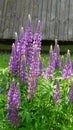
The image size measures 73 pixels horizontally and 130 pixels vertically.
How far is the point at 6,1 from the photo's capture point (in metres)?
16.1

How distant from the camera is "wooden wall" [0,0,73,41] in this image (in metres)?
15.5

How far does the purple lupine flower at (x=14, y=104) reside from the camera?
18.5 ft

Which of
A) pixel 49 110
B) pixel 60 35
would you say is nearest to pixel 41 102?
pixel 49 110

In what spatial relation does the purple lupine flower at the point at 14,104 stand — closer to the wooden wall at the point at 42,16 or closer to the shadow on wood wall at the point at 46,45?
the wooden wall at the point at 42,16

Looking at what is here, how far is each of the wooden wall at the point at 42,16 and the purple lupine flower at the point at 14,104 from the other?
961cm

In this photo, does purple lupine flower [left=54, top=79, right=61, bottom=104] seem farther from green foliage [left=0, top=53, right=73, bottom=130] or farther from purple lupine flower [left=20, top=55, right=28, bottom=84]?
purple lupine flower [left=20, top=55, right=28, bottom=84]

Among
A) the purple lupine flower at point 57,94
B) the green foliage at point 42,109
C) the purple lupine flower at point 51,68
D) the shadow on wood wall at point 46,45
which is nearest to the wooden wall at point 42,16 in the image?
the shadow on wood wall at point 46,45

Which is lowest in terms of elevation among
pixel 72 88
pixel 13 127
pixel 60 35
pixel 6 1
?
pixel 13 127

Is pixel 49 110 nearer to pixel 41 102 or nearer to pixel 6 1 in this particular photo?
pixel 41 102

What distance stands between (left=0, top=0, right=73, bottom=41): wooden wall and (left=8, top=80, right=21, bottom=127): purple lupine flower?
9.61m

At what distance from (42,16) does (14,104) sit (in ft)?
33.1

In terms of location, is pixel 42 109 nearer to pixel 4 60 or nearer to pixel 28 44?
pixel 28 44

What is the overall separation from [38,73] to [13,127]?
693 millimetres

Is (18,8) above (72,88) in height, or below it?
above
